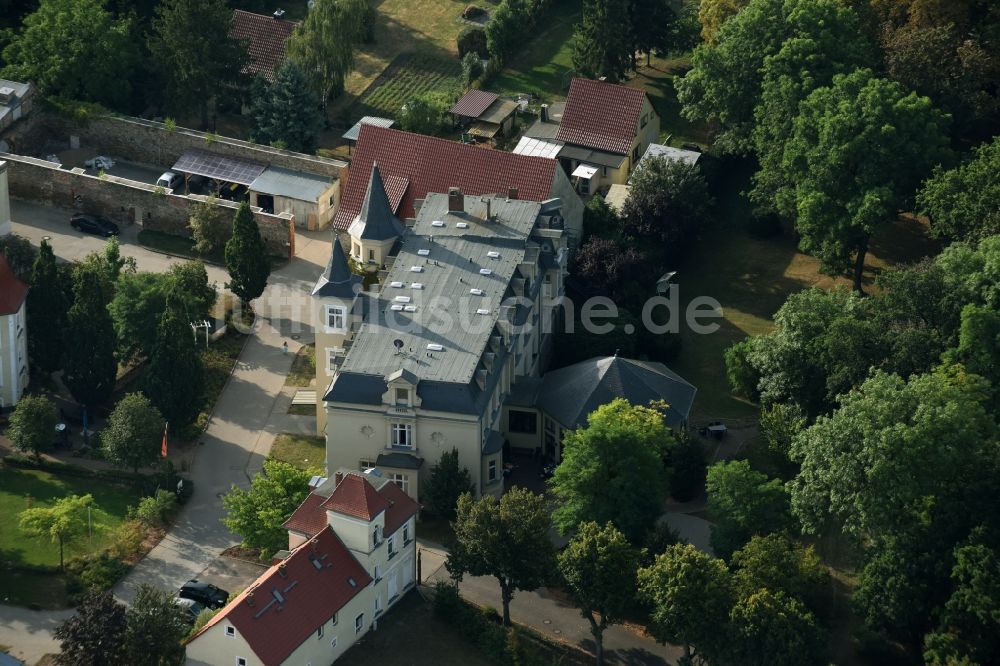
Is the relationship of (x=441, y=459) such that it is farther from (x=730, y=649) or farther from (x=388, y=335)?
(x=730, y=649)

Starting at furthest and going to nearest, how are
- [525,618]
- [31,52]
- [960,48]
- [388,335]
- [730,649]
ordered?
[31,52] < [960,48] < [388,335] < [525,618] < [730,649]

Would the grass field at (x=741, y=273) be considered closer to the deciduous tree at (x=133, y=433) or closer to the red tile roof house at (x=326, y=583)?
the red tile roof house at (x=326, y=583)

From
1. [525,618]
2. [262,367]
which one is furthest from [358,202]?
[525,618]

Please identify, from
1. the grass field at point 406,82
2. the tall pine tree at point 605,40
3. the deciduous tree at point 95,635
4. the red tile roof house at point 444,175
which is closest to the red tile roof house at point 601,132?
the tall pine tree at point 605,40

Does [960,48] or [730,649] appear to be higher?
[960,48]

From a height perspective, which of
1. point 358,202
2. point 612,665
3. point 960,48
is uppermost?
point 960,48

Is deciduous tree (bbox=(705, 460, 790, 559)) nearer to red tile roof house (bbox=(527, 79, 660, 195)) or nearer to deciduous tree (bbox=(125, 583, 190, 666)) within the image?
deciduous tree (bbox=(125, 583, 190, 666))

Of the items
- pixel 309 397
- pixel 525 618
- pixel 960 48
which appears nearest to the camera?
pixel 525 618

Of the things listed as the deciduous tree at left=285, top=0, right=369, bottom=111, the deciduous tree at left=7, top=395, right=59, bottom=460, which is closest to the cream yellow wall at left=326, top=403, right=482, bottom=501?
the deciduous tree at left=7, top=395, right=59, bottom=460
